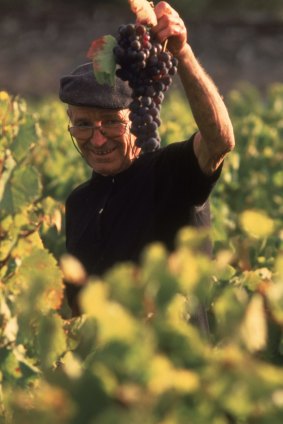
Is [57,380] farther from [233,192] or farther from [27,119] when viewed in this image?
[233,192]

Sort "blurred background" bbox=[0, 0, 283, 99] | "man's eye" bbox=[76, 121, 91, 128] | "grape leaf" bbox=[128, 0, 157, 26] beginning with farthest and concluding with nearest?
"blurred background" bbox=[0, 0, 283, 99], "man's eye" bbox=[76, 121, 91, 128], "grape leaf" bbox=[128, 0, 157, 26]

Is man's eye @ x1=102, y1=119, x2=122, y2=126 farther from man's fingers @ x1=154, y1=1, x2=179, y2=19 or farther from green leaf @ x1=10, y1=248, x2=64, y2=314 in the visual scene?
man's fingers @ x1=154, y1=1, x2=179, y2=19

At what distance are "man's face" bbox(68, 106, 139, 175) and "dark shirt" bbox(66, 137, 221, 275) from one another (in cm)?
4

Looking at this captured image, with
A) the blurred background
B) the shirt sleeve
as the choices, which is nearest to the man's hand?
the shirt sleeve

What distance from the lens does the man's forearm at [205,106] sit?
3074 millimetres

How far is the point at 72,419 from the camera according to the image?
1.57m

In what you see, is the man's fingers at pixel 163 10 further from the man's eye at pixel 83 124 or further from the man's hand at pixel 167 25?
the man's eye at pixel 83 124

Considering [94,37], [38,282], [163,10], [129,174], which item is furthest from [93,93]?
[94,37]

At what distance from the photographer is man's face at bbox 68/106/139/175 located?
3707 millimetres

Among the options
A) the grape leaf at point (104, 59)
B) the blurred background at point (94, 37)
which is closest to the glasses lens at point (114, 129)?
the grape leaf at point (104, 59)

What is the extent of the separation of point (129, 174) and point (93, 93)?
27 centimetres

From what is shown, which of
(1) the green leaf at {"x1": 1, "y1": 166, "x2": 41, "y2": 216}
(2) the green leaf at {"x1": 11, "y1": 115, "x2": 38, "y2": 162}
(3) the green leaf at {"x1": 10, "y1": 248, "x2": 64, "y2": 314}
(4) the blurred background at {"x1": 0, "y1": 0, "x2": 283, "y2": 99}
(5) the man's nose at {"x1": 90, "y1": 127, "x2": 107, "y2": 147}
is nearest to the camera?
(3) the green leaf at {"x1": 10, "y1": 248, "x2": 64, "y2": 314}

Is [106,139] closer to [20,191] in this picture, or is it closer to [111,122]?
[111,122]

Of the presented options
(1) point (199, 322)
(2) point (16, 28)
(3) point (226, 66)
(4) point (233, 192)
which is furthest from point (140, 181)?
(2) point (16, 28)
